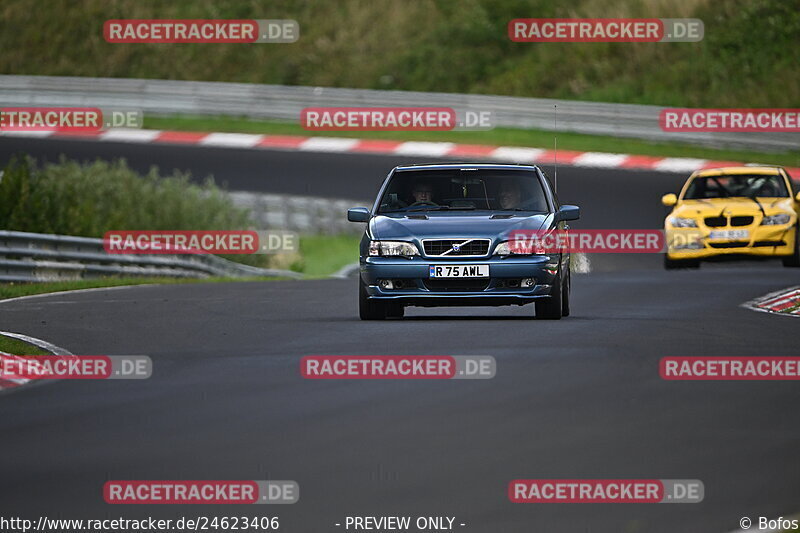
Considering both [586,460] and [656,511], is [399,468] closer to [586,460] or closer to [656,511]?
[586,460]

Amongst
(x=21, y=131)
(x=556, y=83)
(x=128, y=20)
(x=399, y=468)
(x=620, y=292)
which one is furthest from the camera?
(x=128, y=20)

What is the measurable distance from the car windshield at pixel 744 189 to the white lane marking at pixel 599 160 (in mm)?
11892

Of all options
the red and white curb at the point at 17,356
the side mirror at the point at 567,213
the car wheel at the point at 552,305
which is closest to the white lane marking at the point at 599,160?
the side mirror at the point at 567,213

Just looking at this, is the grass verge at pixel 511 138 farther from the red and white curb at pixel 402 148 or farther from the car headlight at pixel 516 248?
the car headlight at pixel 516 248

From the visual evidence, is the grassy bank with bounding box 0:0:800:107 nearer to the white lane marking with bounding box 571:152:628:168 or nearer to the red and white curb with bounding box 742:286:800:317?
the white lane marking with bounding box 571:152:628:168

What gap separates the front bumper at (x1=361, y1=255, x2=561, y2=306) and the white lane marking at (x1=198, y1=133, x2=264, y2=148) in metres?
25.1

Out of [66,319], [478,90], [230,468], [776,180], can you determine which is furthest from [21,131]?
[230,468]

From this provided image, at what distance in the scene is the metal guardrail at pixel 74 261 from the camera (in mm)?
23359

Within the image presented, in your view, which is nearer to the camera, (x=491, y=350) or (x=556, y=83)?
(x=491, y=350)

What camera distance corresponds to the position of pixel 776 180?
76.4 feet

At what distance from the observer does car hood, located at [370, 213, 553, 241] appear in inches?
591

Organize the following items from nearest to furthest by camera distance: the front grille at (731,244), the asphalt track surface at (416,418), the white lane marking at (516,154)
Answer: the asphalt track surface at (416,418) < the front grille at (731,244) < the white lane marking at (516,154)

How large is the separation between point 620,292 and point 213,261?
10.4 meters

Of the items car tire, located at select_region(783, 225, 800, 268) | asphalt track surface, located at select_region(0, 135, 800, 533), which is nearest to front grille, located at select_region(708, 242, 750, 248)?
car tire, located at select_region(783, 225, 800, 268)
